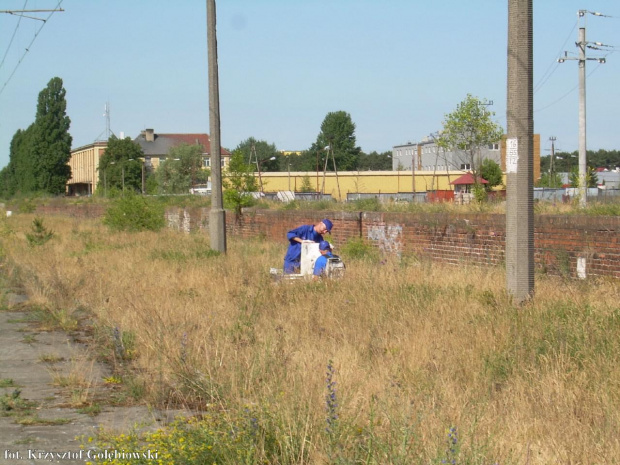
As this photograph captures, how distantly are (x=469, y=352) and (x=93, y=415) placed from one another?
3.19 meters

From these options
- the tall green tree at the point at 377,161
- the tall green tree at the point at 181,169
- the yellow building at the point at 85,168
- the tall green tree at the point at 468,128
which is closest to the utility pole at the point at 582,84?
the tall green tree at the point at 468,128

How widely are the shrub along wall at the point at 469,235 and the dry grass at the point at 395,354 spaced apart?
3.74ft

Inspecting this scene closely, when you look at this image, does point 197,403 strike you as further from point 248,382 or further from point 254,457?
point 254,457

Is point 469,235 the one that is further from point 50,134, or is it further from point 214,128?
point 50,134

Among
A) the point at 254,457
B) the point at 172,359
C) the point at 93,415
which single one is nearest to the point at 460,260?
the point at 172,359

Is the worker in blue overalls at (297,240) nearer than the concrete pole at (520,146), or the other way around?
the concrete pole at (520,146)

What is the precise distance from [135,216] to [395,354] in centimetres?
2284

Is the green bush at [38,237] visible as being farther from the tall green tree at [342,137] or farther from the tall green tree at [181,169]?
the tall green tree at [342,137]

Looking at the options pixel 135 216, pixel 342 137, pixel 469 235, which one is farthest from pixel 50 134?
pixel 469 235

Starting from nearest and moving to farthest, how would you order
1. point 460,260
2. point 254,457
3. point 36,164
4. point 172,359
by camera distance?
point 254,457 → point 172,359 → point 460,260 → point 36,164

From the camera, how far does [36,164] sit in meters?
92.6

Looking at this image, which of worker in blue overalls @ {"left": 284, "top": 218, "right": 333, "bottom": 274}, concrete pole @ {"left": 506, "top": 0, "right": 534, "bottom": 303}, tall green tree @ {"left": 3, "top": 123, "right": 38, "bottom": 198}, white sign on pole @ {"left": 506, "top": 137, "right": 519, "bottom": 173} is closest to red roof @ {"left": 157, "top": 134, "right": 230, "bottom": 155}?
tall green tree @ {"left": 3, "top": 123, "right": 38, "bottom": 198}

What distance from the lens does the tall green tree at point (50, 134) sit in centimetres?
9131

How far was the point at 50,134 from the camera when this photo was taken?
9225 centimetres
